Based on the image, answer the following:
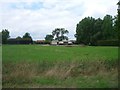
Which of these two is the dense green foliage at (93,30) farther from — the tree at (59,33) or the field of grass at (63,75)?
the field of grass at (63,75)

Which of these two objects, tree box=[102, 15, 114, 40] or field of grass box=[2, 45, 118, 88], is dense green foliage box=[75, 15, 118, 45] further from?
field of grass box=[2, 45, 118, 88]

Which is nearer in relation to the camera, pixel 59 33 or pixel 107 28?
pixel 107 28

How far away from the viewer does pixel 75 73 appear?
14.3m

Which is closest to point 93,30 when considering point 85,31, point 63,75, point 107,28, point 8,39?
point 85,31

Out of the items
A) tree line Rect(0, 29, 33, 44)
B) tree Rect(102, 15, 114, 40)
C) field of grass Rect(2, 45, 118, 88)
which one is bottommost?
field of grass Rect(2, 45, 118, 88)

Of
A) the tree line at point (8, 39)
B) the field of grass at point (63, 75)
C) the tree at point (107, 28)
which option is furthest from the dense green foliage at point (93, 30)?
the field of grass at point (63, 75)

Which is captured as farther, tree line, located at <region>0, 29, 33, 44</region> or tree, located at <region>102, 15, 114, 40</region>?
tree, located at <region>102, 15, 114, 40</region>

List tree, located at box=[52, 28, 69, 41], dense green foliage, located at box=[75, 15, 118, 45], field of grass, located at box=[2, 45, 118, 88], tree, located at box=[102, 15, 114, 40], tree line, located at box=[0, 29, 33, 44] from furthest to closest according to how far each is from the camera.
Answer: tree, located at box=[52, 28, 69, 41]
dense green foliage, located at box=[75, 15, 118, 45]
tree, located at box=[102, 15, 114, 40]
tree line, located at box=[0, 29, 33, 44]
field of grass, located at box=[2, 45, 118, 88]

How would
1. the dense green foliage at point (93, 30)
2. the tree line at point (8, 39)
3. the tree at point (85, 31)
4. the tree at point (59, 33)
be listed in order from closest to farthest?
1. the tree line at point (8, 39)
2. the dense green foliage at point (93, 30)
3. the tree at point (85, 31)
4. the tree at point (59, 33)

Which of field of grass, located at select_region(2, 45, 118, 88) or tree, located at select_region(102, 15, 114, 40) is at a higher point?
tree, located at select_region(102, 15, 114, 40)

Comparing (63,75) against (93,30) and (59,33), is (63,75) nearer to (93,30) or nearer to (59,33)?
(93,30)

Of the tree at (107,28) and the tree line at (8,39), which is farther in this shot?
the tree at (107,28)

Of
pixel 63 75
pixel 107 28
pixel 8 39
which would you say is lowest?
pixel 63 75

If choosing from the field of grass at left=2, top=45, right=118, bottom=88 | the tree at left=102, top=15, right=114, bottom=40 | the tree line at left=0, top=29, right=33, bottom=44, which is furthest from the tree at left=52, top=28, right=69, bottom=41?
the field of grass at left=2, top=45, right=118, bottom=88
